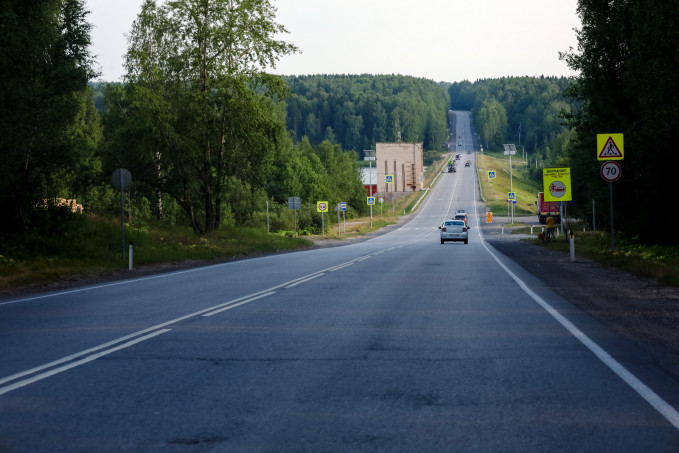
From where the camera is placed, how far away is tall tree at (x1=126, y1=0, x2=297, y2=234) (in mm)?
34594

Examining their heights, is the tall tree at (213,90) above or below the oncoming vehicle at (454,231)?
above

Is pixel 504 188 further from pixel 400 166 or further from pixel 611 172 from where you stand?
pixel 611 172

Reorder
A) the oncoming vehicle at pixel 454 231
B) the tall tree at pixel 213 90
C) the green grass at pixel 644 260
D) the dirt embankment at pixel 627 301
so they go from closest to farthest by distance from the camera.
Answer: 1. the dirt embankment at pixel 627 301
2. the green grass at pixel 644 260
3. the tall tree at pixel 213 90
4. the oncoming vehicle at pixel 454 231

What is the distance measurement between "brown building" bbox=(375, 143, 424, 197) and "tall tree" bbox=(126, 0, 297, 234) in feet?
383

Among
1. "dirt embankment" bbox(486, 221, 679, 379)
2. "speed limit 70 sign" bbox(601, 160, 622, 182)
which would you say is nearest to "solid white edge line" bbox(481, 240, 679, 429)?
"dirt embankment" bbox(486, 221, 679, 379)

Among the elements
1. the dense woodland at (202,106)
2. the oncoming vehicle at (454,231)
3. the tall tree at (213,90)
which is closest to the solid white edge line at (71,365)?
the dense woodland at (202,106)

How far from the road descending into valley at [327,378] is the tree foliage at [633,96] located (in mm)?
13106

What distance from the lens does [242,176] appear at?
121 ft

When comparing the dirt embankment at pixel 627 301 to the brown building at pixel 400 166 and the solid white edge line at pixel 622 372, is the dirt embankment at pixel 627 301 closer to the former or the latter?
the solid white edge line at pixel 622 372

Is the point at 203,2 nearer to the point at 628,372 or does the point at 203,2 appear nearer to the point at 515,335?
the point at 515,335

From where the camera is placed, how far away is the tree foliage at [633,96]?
2280 centimetres

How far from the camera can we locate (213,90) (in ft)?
117

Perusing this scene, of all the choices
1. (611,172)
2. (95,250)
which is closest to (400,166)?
(611,172)

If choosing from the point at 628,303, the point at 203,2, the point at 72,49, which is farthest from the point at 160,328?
the point at 203,2
